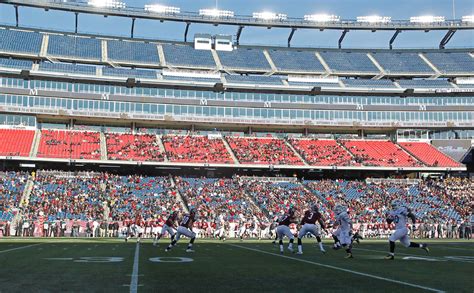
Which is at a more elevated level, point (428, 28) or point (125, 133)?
point (428, 28)

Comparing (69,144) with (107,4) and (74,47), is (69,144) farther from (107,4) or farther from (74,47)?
(107,4)

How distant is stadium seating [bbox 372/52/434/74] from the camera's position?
66875 mm

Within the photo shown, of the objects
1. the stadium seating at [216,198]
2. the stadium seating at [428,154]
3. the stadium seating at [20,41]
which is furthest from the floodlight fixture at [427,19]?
the stadium seating at [20,41]

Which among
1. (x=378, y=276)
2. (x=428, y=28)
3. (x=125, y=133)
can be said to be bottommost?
(x=378, y=276)

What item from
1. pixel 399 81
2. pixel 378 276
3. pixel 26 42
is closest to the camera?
pixel 378 276

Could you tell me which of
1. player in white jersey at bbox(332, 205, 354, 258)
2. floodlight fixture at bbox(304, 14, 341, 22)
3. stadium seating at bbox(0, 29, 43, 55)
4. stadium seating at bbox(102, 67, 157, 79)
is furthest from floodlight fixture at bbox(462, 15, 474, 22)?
player in white jersey at bbox(332, 205, 354, 258)

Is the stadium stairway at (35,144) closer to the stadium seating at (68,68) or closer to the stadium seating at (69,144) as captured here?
the stadium seating at (69,144)

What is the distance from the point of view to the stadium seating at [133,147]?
164ft

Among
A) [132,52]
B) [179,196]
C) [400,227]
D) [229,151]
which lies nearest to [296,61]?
[229,151]

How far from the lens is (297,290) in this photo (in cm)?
798

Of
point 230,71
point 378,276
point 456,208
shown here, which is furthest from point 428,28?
point 378,276

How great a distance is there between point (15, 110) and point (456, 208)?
4438 cm

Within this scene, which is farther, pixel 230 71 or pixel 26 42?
pixel 230 71

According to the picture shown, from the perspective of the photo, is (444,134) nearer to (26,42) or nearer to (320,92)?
(320,92)
